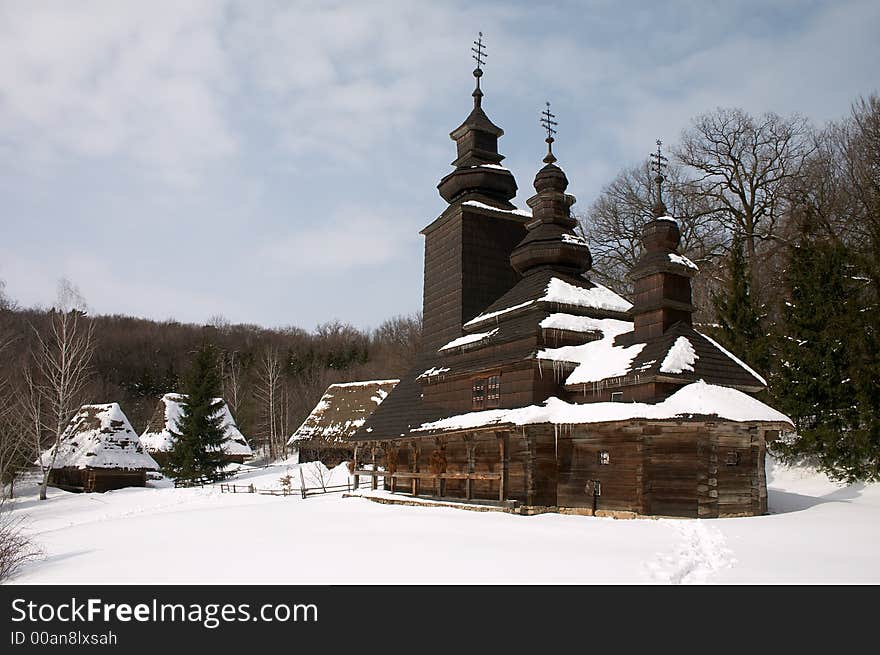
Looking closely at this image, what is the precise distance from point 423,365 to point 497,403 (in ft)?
24.6

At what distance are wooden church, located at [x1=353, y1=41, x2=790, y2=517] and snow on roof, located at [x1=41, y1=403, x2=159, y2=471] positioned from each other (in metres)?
17.2

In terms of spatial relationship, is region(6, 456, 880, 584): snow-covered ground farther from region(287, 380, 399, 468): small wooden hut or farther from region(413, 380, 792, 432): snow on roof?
region(287, 380, 399, 468): small wooden hut

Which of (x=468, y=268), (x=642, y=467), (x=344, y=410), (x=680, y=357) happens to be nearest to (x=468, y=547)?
(x=642, y=467)

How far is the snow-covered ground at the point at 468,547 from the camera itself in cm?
899

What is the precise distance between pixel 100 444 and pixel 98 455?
67 cm

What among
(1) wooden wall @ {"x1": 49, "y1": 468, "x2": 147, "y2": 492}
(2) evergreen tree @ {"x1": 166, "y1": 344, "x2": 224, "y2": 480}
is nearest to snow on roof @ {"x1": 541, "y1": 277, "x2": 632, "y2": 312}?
(2) evergreen tree @ {"x1": 166, "y1": 344, "x2": 224, "y2": 480}

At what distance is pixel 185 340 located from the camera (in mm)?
90062

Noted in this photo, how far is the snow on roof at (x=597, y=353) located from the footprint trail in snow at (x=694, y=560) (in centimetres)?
597

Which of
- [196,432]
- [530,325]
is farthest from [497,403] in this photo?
[196,432]

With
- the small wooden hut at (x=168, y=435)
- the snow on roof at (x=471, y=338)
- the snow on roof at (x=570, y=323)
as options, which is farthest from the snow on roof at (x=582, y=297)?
the small wooden hut at (x=168, y=435)

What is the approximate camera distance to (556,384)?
19.8m

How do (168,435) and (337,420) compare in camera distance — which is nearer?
(337,420)

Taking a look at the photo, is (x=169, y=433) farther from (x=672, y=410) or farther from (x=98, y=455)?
(x=672, y=410)
